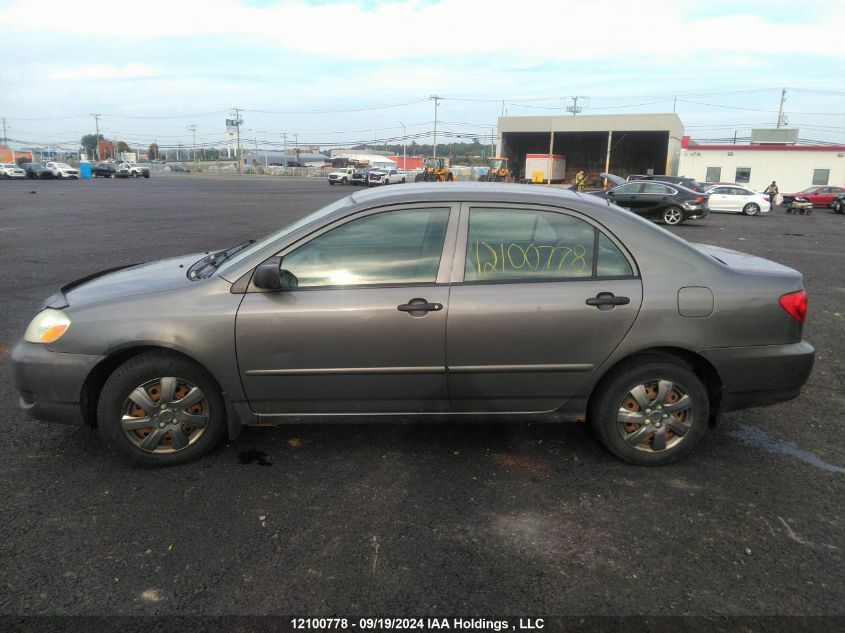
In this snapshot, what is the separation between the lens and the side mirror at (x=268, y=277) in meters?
3.24

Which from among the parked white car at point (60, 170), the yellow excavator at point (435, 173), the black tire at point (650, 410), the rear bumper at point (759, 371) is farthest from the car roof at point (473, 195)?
the parked white car at point (60, 170)

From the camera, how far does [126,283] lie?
12.2 ft

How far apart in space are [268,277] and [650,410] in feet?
7.47

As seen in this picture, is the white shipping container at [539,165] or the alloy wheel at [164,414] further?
the white shipping container at [539,165]

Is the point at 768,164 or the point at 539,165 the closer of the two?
the point at 768,164

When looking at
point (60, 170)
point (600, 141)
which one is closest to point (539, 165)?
point (600, 141)

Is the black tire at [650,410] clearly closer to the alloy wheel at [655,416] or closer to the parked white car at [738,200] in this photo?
the alloy wheel at [655,416]

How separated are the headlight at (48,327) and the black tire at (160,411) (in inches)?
15.2

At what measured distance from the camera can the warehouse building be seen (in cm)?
5938

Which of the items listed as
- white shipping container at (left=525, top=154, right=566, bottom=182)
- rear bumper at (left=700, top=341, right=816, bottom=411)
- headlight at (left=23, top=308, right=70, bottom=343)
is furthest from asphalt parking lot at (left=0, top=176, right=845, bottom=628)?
white shipping container at (left=525, top=154, right=566, bottom=182)

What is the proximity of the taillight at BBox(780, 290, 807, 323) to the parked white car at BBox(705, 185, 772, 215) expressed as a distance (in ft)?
88.9

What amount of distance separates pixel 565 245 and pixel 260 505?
7.19ft

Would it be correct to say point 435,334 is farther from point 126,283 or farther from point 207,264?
point 126,283

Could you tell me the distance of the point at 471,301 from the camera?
3.33 m
